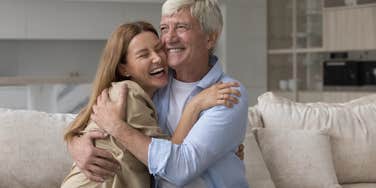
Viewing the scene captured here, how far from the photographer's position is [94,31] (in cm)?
688

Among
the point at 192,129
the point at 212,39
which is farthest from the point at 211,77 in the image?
the point at 192,129

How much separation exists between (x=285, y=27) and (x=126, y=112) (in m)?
5.76

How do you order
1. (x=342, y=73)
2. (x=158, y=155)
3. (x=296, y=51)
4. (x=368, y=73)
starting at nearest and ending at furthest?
(x=158, y=155), (x=368, y=73), (x=342, y=73), (x=296, y=51)

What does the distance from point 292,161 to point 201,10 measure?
129 cm

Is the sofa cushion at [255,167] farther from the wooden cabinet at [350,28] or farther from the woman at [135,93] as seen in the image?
the wooden cabinet at [350,28]

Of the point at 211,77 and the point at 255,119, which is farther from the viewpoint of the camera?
the point at 255,119

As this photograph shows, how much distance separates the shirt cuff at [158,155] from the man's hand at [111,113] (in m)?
0.12

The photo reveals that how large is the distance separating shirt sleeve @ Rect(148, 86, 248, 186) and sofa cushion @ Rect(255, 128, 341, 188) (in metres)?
1.15

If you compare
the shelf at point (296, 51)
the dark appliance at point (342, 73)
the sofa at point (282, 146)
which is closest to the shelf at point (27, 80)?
the shelf at point (296, 51)

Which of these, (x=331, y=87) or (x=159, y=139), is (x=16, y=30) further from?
(x=159, y=139)

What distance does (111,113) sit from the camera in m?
1.95

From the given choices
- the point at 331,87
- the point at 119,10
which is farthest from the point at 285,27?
the point at 119,10

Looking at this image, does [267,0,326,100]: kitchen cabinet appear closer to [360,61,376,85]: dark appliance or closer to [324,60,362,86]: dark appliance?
[324,60,362,86]: dark appliance

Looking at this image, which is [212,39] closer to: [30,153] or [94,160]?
[94,160]
